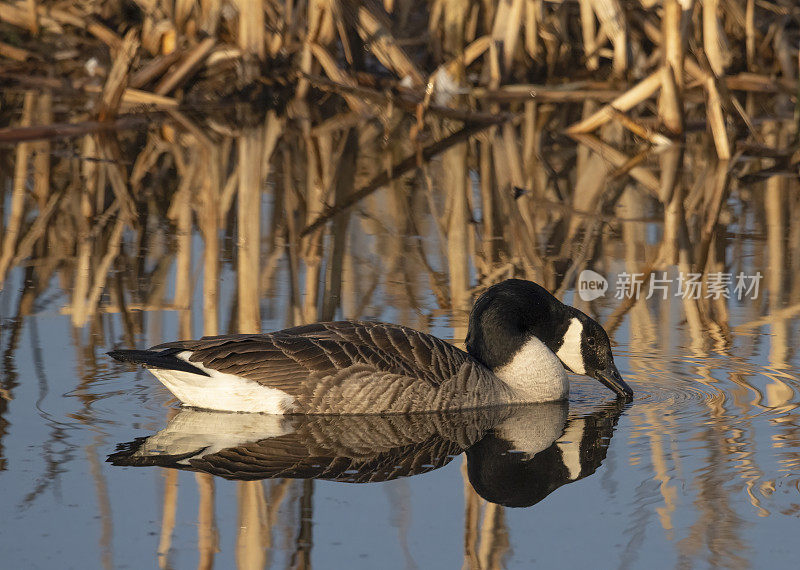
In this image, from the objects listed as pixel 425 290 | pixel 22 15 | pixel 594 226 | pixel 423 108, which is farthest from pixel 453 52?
pixel 425 290

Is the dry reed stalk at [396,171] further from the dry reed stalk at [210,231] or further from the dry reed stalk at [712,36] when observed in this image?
the dry reed stalk at [712,36]

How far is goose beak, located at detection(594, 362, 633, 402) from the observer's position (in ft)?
22.5

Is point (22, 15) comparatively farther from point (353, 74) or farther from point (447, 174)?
point (447, 174)

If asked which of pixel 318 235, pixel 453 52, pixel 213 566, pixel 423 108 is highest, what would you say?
pixel 453 52

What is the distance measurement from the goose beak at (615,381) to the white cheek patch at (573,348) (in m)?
0.16

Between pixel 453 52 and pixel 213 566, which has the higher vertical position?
pixel 453 52

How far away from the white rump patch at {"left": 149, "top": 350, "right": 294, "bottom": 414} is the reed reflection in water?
0.20 m

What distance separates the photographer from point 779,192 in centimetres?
1218

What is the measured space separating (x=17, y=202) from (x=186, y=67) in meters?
3.97

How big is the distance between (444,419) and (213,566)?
7.20ft

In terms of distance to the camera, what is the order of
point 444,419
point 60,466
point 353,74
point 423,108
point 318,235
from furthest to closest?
point 353,74 → point 423,108 → point 318,235 → point 444,419 → point 60,466

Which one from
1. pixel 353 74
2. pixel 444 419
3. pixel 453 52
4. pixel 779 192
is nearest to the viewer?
pixel 444 419

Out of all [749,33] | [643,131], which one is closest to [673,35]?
[643,131]
